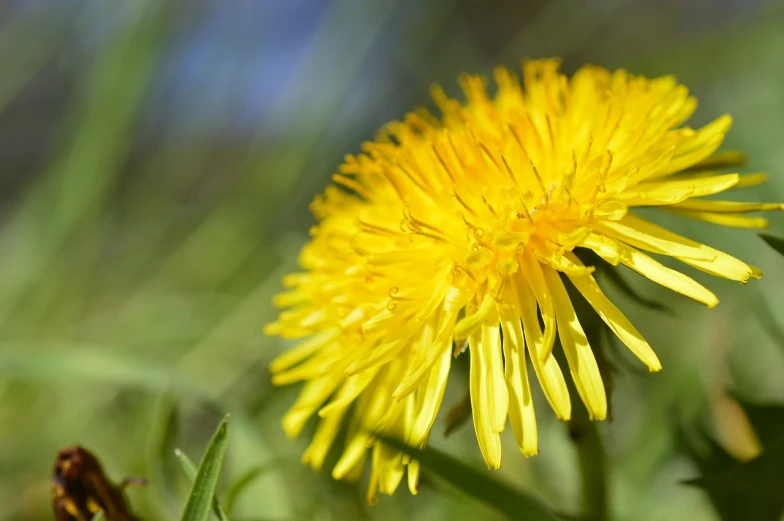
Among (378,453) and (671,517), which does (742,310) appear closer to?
(671,517)

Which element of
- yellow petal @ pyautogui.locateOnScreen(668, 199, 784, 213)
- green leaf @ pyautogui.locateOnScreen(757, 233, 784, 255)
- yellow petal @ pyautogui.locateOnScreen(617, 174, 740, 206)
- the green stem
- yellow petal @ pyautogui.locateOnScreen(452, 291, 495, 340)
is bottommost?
the green stem

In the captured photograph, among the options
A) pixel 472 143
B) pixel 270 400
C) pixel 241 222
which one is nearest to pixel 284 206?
pixel 241 222

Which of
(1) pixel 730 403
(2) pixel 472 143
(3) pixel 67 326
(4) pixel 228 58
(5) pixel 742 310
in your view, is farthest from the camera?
(4) pixel 228 58

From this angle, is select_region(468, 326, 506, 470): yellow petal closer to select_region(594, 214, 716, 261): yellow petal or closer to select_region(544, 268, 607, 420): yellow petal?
select_region(544, 268, 607, 420): yellow petal

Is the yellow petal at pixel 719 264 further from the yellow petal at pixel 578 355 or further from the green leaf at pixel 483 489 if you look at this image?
the green leaf at pixel 483 489

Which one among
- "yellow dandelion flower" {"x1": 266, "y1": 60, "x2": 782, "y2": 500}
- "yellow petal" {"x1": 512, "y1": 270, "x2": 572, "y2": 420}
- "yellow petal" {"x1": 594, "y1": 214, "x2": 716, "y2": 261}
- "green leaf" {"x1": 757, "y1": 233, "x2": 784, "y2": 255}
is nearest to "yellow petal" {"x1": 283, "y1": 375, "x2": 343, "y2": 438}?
"yellow dandelion flower" {"x1": 266, "y1": 60, "x2": 782, "y2": 500}

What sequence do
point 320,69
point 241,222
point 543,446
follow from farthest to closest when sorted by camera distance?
1. point 320,69
2. point 241,222
3. point 543,446
